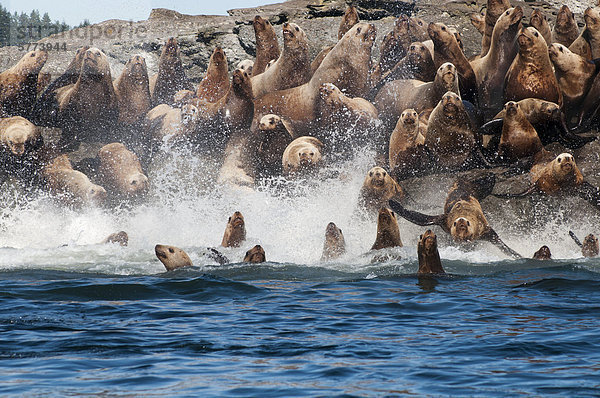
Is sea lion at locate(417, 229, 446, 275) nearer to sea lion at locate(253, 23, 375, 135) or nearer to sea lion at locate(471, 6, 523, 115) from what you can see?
sea lion at locate(471, 6, 523, 115)

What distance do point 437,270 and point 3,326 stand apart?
15.3 feet

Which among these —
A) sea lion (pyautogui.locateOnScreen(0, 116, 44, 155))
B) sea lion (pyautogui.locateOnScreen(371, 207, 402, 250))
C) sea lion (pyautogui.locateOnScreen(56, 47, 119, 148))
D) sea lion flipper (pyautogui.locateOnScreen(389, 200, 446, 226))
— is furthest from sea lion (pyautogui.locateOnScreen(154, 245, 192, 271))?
sea lion (pyautogui.locateOnScreen(56, 47, 119, 148))

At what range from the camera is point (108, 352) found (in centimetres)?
614

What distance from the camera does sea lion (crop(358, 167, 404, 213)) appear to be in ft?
42.0

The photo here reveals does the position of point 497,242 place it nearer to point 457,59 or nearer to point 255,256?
point 255,256

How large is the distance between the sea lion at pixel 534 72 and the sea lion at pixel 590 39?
141 cm

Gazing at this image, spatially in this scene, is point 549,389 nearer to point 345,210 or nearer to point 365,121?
point 345,210

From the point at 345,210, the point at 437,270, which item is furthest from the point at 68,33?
the point at 437,270

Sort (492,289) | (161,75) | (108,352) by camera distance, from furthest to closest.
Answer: (161,75) < (492,289) < (108,352)

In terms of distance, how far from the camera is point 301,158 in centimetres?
1391

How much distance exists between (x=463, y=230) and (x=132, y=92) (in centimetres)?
774

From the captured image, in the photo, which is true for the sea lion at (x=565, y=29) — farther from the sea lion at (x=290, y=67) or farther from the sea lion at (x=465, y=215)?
the sea lion at (x=290, y=67)

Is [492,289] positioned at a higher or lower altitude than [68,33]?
lower

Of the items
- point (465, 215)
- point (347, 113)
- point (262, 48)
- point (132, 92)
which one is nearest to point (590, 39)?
point (347, 113)
